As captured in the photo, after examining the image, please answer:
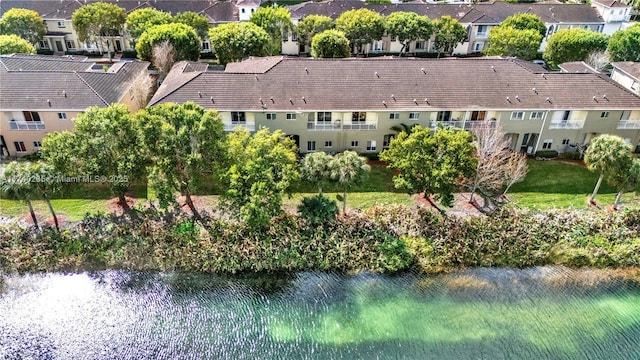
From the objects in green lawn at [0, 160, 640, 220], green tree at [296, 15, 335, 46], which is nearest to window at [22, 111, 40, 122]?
green lawn at [0, 160, 640, 220]

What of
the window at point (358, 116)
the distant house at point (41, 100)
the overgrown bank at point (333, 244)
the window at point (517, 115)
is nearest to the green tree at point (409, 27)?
the window at point (517, 115)

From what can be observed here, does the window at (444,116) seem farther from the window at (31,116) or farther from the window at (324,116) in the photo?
the window at (31,116)

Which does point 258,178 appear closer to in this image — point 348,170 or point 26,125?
point 348,170

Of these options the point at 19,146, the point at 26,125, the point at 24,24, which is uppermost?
the point at 24,24

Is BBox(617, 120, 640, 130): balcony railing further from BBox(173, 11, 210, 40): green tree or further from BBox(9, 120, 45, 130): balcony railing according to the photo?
BBox(9, 120, 45, 130): balcony railing

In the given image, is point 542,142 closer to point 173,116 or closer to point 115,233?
point 173,116

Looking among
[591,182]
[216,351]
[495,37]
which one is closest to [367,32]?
[495,37]

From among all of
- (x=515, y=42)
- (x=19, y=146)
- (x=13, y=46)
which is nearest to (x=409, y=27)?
(x=515, y=42)
